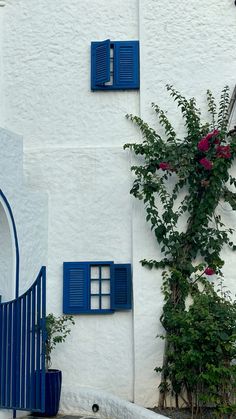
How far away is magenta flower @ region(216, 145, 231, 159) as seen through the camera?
806 centimetres

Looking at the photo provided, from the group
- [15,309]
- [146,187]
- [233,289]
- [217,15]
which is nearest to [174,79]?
[217,15]

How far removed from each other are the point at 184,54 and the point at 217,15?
0.78m

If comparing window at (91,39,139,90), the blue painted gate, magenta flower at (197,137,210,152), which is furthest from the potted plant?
window at (91,39,139,90)

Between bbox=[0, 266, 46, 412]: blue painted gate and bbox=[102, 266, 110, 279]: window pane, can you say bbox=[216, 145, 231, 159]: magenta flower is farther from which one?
bbox=[0, 266, 46, 412]: blue painted gate

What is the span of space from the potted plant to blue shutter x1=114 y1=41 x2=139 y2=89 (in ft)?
11.4

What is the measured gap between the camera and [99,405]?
7891mm

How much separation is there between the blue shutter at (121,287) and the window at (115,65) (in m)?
2.65

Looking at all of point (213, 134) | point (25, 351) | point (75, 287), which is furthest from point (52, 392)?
point (213, 134)

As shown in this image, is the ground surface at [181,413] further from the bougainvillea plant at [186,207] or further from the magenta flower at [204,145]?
the magenta flower at [204,145]

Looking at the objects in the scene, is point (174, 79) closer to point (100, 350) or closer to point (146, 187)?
point (146, 187)

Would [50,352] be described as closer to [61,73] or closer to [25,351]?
[25,351]

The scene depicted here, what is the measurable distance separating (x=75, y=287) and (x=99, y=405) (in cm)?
161

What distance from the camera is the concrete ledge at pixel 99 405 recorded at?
24.1ft

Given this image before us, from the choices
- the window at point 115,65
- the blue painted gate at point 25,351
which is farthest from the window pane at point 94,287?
the window at point 115,65
